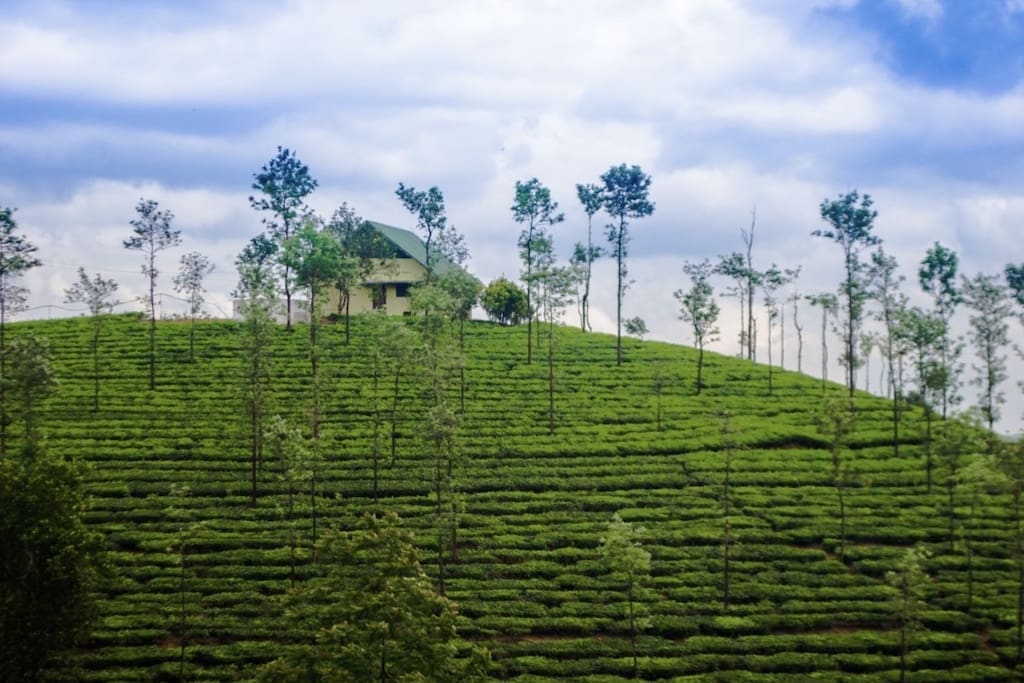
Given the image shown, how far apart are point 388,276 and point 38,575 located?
4992 cm

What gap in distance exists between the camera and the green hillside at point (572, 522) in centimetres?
3097

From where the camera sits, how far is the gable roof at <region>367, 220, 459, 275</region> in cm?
8175

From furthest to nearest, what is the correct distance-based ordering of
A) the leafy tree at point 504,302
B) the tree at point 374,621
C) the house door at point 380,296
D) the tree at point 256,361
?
the leafy tree at point 504,302
the house door at point 380,296
the tree at point 256,361
the tree at point 374,621

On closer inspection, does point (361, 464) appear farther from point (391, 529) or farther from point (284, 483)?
point (391, 529)

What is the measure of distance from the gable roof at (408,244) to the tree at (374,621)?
54969 mm

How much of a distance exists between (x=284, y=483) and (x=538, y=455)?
14.2m

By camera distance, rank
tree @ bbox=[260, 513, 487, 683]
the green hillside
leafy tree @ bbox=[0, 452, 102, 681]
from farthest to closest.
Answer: the green hillside < leafy tree @ bbox=[0, 452, 102, 681] < tree @ bbox=[260, 513, 487, 683]

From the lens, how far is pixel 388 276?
7569 centimetres

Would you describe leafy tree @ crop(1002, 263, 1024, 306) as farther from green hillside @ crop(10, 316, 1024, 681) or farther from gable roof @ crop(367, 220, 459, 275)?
gable roof @ crop(367, 220, 459, 275)

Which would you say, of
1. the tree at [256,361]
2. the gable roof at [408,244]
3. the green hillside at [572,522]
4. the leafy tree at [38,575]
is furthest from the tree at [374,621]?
the gable roof at [408,244]

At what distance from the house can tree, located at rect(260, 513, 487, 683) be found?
53.0 m

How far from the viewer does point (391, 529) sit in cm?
2178

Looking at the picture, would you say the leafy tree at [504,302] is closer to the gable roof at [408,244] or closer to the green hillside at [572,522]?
the gable roof at [408,244]

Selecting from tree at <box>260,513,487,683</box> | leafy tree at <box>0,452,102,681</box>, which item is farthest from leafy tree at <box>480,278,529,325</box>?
tree at <box>260,513,487,683</box>
